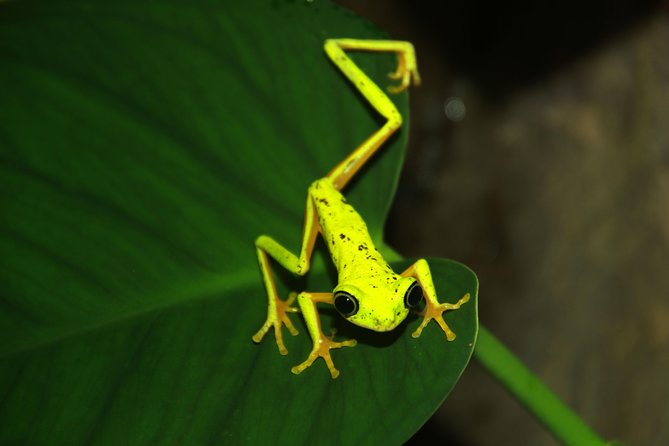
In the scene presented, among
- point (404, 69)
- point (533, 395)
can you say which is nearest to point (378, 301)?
point (533, 395)

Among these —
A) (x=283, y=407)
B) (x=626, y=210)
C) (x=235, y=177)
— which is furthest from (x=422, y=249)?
(x=283, y=407)

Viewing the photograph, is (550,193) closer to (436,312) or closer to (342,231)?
(342,231)

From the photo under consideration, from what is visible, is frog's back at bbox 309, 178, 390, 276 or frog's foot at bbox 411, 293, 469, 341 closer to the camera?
frog's foot at bbox 411, 293, 469, 341

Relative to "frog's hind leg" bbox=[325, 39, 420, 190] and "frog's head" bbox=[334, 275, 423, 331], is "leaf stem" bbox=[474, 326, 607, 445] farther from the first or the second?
"frog's hind leg" bbox=[325, 39, 420, 190]

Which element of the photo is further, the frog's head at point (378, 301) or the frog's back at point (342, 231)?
the frog's back at point (342, 231)

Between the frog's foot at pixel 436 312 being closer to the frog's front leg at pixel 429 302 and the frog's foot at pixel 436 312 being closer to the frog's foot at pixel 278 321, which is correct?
the frog's front leg at pixel 429 302

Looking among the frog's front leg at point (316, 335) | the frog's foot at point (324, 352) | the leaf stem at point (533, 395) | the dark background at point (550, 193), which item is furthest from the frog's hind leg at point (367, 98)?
the dark background at point (550, 193)

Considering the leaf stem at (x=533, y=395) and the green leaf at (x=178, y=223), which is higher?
the green leaf at (x=178, y=223)

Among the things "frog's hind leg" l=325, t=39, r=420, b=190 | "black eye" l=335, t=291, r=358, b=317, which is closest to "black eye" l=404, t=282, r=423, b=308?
"black eye" l=335, t=291, r=358, b=317
